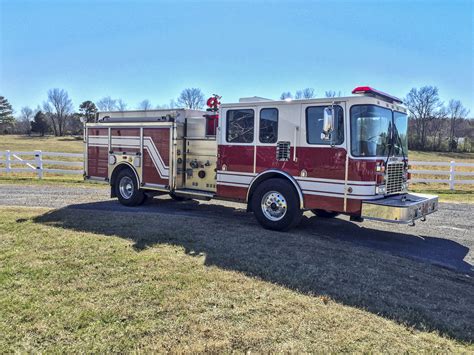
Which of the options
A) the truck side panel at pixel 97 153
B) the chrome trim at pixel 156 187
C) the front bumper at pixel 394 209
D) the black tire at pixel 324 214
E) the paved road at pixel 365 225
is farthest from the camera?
the truck side panel at pixel 97 153

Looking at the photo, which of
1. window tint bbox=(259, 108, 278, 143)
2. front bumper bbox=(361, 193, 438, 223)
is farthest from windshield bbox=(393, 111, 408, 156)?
window tint bbox=(259, 108, 278, 143)

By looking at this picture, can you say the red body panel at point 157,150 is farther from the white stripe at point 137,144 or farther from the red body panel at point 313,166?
the red body panel at point 313,166

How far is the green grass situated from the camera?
3.40 meters

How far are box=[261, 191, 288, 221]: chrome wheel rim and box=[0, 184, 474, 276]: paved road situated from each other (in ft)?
1.79

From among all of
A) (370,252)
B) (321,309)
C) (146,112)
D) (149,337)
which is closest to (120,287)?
(149,337)

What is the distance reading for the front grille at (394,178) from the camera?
274 inches

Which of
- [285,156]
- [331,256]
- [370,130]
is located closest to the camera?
[331,256]

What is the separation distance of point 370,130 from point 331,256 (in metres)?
2.31

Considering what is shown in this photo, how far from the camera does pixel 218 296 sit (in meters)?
4.25

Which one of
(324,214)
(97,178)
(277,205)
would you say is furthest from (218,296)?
(97,178)

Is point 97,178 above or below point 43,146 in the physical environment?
below

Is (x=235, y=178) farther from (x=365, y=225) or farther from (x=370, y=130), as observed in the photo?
(x=365, y=225)

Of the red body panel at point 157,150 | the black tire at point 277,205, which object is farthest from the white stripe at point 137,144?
the black tire at point 277,205

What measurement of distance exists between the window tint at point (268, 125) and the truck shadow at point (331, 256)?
176 cm
